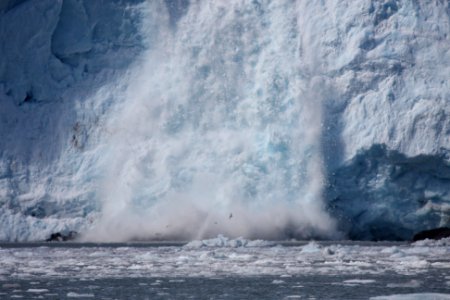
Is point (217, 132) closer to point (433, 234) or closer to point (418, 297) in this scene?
point (433, 234)

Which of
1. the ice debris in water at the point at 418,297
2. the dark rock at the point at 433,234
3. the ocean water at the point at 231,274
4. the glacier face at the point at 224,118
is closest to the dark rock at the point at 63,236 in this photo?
the glacier face at the point at 224,118

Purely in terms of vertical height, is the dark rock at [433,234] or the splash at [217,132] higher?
the splash at [217,132]

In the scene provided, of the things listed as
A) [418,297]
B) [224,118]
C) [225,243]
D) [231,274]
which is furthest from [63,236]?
[418,297]

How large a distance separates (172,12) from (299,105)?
5.29 metres

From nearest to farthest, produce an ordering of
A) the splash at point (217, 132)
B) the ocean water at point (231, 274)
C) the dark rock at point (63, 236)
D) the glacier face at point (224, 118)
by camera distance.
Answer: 1. the ocean water at point (231, 274)
2. the glacier face at point (224, 118)
3. the splash at point (217, 132)
4. the dark rock at point (63, 236)

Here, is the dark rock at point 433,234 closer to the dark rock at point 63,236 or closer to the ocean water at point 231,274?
the ocean water at point 231,274

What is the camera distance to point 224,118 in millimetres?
24891

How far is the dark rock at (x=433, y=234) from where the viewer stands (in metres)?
22.4

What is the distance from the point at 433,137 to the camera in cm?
2194

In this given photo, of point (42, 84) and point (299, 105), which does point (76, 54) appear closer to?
point (42, 84)

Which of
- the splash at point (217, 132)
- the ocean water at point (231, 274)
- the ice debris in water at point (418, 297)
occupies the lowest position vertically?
the ice debris in water at point (418, 297)

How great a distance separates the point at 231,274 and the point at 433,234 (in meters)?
12.3

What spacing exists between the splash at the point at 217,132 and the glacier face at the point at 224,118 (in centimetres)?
4

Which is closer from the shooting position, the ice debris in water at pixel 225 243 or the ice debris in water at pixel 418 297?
the ice debris in water at pixel 418 297
